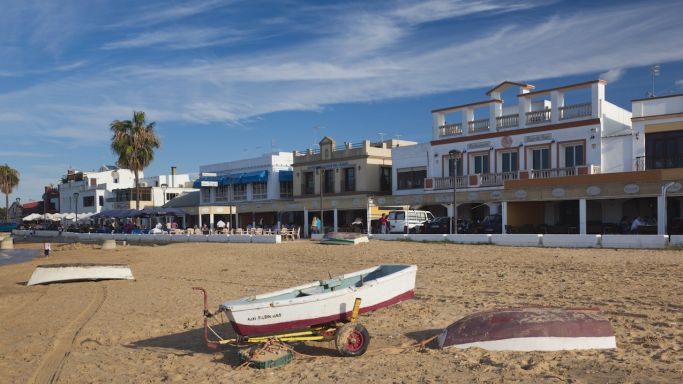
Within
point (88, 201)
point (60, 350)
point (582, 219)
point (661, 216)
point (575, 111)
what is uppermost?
point (575, 111)

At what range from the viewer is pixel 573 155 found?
3181 centimetres

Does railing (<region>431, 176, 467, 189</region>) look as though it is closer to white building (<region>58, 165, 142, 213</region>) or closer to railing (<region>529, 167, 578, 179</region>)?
railing (<region>529, 167, 578, 179</region>)

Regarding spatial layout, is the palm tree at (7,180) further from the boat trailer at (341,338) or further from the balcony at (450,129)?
the boat trailer at (341,338)

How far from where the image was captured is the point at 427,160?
38875 mm

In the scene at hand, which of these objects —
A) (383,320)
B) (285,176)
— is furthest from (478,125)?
(383,320)

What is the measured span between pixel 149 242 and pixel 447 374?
39.9 metres

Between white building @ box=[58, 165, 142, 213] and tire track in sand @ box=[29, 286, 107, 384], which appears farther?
white building @ box=[58, 165, 142, 213]

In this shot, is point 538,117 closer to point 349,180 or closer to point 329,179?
point 349,180

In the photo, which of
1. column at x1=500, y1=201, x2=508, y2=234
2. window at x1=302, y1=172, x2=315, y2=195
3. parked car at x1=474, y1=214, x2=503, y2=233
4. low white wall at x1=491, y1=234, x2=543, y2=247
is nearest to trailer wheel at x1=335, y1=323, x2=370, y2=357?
low white wall at x1=491, y1=234, x2=543, y2=247

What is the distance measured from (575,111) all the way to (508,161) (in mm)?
4709

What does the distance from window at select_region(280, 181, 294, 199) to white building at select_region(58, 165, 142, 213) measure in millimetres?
28131

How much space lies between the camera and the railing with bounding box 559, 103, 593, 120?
3131 cm

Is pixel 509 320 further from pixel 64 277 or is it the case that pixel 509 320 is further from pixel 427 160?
pixel 427 160

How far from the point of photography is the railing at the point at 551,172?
31.0m
